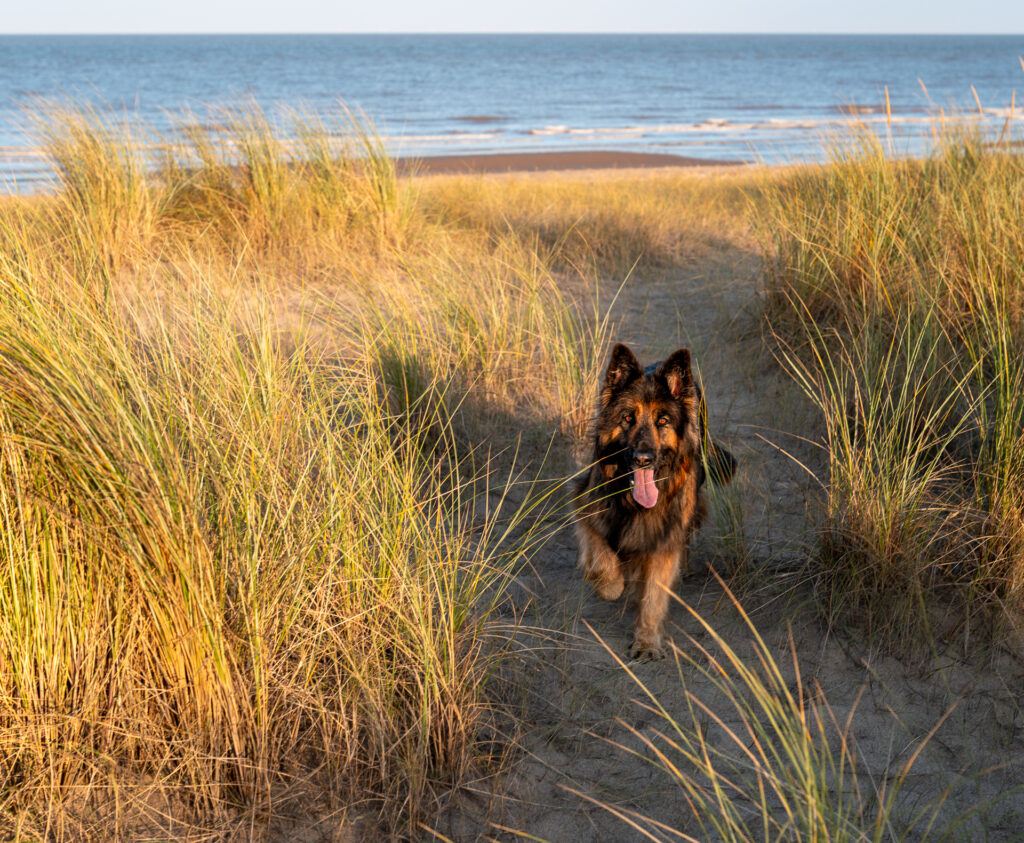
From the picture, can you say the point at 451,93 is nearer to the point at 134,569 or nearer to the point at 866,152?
the point at 866,152

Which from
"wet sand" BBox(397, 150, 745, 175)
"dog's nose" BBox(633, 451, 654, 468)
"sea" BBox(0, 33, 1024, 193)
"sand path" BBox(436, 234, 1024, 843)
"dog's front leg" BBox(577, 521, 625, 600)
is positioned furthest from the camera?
"wet sand" BBox(397, 150, 745, 175)

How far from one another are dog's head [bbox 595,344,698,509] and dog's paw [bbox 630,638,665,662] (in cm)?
49

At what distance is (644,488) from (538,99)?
36.0 m

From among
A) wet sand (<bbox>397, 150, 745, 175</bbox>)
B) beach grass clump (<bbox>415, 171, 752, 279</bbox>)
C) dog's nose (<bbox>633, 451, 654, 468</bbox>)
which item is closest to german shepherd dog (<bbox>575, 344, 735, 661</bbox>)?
dog's nose (<bbox>633, 451, 654, 468</bbox>)

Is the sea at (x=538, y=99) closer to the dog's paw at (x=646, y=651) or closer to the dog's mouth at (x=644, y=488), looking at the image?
the dog's mouth at (x=644, y=488)

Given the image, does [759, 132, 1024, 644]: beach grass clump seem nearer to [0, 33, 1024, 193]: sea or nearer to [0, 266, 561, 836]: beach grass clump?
[0, 33, 1024, 193]: sea

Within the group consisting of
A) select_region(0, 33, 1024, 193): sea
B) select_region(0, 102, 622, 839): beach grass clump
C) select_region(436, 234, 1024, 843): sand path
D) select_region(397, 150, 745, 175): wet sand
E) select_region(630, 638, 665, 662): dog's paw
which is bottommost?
select_region(630, 638, 665, 662): dog's paw

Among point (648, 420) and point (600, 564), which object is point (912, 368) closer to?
point (648, 420)

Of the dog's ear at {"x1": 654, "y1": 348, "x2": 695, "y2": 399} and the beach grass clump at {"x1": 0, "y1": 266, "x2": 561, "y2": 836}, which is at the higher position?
the dog's ear at {"x1": 654, "y1": 348, "x2": 695, "y2": 399}

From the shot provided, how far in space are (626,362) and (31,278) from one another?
1.85m

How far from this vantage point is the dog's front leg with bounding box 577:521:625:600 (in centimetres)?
305

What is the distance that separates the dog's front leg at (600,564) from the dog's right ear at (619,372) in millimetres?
536

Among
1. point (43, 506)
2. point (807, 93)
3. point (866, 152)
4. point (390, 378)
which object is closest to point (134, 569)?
point (43, 506)

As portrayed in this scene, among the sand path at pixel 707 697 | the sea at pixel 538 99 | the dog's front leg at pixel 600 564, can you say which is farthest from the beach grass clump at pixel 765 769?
the sea at pixel 538 99
